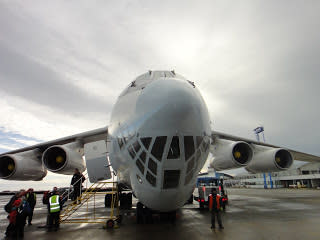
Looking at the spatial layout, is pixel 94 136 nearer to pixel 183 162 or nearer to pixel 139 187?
pixel 139 187

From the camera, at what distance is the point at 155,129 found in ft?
11.4

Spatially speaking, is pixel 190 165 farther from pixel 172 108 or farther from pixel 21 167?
pixel 21 167

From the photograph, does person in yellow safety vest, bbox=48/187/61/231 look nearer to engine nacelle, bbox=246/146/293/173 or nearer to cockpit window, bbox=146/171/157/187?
cockpit window, bbox=146/171/157/187

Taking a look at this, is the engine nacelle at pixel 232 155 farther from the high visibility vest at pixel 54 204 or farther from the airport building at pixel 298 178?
the airport building at pixel 298 178

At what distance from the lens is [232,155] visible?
281 inches

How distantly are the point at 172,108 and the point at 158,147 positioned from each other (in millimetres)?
733

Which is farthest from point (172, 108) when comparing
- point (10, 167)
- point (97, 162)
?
point (10, 167)

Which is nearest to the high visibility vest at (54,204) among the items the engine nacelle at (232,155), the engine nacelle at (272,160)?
the engine nacelle at (232,155)

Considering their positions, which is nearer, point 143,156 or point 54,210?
point 143,156

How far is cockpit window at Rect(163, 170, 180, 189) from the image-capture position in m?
3.74

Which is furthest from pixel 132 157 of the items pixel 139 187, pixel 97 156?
pixel 97 156

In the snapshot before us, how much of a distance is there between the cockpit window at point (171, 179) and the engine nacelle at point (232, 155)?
3.92 meters

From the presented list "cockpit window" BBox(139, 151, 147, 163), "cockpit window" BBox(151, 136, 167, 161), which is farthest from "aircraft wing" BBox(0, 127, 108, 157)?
"cockpit window" BBox(151, 136, 167, 161)

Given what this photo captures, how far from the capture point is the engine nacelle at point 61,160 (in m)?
7.92
